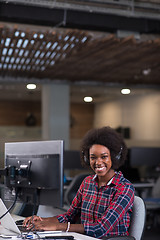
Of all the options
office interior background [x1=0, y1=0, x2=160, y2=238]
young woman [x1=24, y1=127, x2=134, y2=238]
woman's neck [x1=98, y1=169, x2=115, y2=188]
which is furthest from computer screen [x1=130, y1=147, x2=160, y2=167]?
woman's neck [x1=98, y1=169, x2=115, y2=188]

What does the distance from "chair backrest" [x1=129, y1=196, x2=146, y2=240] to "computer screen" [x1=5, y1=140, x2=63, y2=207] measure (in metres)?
0.52

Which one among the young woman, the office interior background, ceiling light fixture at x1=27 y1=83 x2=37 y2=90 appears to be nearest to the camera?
the young woman

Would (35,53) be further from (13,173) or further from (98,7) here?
(13,173)

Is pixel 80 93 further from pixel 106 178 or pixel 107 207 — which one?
pixel 107 207

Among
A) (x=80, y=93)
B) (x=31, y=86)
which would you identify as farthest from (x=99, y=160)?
(x=80, y=93)

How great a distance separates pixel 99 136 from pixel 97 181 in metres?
0.34

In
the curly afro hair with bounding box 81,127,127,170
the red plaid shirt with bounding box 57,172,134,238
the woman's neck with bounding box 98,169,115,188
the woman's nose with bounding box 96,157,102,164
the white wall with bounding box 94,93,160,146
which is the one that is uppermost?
the white wall with bounding box 94,93,160,146

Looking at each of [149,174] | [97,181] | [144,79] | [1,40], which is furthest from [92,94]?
[97,181]

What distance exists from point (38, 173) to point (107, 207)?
0.52 metres

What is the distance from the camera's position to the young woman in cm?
284

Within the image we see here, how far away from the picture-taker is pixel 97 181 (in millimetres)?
3133

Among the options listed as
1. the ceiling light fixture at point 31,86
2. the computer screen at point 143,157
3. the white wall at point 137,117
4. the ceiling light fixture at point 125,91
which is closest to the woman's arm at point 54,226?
the computer screen at point 143,157

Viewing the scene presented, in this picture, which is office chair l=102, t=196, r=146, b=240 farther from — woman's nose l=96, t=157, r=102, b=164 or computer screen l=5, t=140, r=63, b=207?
computer screen l=5, t=140, r=63, b=207

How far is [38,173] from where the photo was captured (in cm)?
291
